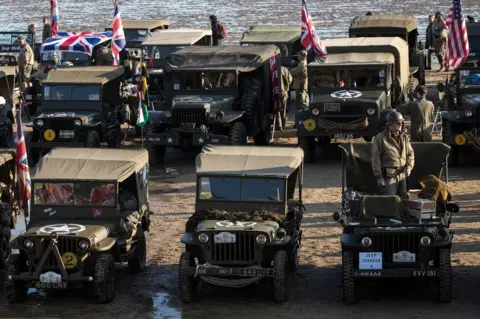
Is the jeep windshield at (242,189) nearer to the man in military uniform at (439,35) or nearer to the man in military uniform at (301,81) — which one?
the man in military uniform at (301,81)

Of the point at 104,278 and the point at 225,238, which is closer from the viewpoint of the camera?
the point at 225,238

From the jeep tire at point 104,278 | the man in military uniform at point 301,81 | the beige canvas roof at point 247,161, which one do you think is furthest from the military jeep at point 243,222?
the man in military uniform at point 301,81

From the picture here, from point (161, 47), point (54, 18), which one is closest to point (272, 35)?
point (161, 47)

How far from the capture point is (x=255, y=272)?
46.6 feet

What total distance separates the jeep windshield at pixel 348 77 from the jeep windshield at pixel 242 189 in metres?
7.97

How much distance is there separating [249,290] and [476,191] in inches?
258

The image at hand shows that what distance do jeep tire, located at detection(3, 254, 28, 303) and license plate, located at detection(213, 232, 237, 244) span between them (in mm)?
2167

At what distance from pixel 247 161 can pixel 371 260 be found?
2.32m

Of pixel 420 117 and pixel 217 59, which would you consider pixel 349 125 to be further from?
pixel 217 59

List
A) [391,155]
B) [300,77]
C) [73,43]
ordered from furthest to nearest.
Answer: [73,43]
[300,77]
[391,155]

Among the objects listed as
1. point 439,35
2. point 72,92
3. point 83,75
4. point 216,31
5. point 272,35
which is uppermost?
point 83,75

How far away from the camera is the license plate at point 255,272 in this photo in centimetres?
1421

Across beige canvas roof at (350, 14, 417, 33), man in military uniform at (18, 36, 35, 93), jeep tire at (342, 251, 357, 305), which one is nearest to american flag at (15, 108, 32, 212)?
jeep tire at (342, 251, 357, 305)

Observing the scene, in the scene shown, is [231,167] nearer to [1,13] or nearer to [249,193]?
[249,193]
